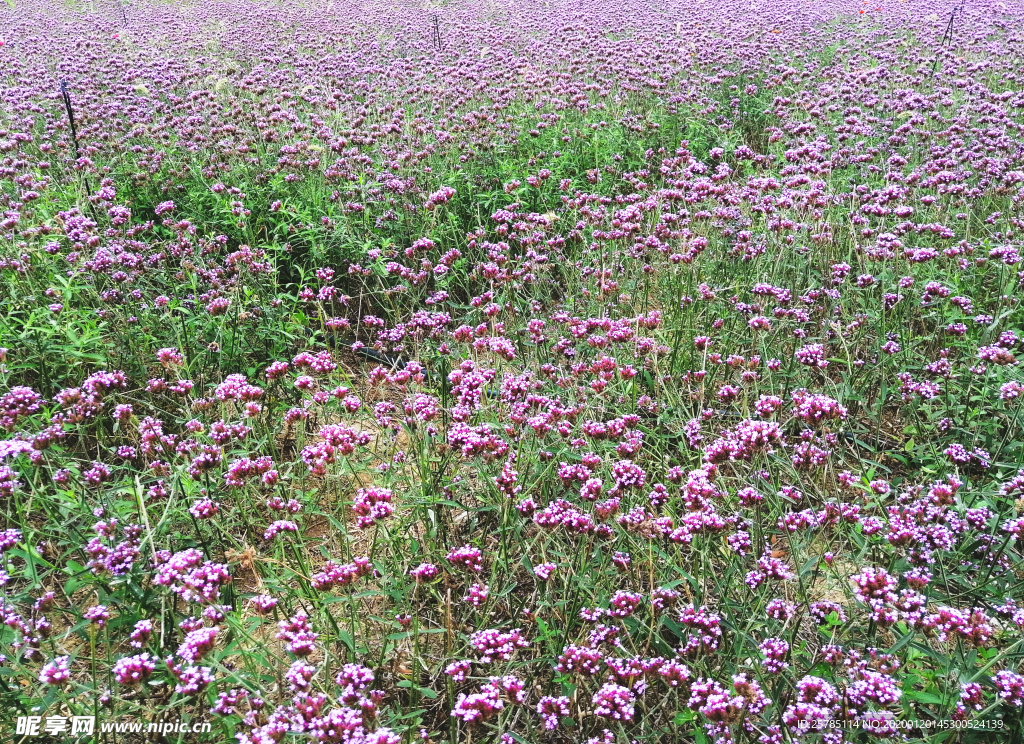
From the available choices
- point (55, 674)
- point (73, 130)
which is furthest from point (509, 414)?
point (73, 130)

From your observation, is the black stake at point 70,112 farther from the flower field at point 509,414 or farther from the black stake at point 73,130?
the flower field at point 509,414

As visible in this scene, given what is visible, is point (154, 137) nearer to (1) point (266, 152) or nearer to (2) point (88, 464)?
(1) point (266, 152)

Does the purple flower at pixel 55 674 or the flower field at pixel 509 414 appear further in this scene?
the flower field at pixel 509 414

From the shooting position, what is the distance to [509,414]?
10.7 feet

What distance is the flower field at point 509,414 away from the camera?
86.7 inches

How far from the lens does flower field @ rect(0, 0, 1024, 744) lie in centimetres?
220

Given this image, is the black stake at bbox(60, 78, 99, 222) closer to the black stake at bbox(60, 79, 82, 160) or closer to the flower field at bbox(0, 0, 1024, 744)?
the black stake at bbox(60, 79, 82, 160)

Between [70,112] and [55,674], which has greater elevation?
[70,112]

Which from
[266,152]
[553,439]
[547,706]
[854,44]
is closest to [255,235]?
[266,152]

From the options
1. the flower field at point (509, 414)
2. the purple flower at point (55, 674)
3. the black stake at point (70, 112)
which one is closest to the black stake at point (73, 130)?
the black stake at point (70, 112)

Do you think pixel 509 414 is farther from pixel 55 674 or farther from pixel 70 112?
pixel 70 112

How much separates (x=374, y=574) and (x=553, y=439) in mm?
1197

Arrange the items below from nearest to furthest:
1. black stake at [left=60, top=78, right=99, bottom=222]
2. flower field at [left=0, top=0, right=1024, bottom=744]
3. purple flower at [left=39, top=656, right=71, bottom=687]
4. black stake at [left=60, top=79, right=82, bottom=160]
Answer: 1. purple flower at [left=39, top=656, right=71, bottom=687]
2. flower field at [left=0, top=0, right=1024, bottom=744]
3. black stake at [left=60, top=78, right=99, bottom=222]
4. black stake at [left=60, top=79, right=82, bottom=160]

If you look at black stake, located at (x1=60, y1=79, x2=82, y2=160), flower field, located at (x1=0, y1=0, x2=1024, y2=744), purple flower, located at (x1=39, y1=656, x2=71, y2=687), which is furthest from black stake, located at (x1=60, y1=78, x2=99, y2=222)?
purple flower, located at (x1=39, y1=656, x2=71, y2=687)
